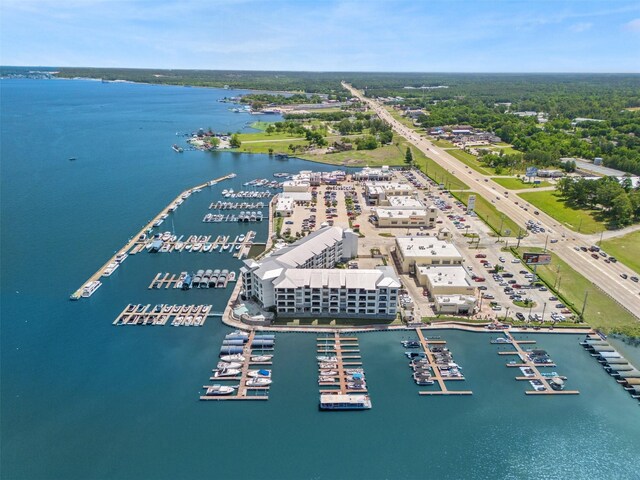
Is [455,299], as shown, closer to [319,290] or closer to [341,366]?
[319,290]

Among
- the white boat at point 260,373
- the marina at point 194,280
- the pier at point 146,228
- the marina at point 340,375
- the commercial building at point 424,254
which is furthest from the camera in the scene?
the commercial building at point 424,254

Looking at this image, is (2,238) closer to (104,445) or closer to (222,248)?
(222,248)

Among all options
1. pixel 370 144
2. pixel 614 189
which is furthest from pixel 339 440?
pixel 370 144

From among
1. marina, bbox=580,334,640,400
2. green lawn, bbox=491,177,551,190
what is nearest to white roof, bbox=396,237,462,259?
marina, bbox=580,334,640,400

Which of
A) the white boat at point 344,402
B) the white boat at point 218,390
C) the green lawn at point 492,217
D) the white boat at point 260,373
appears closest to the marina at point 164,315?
the white boat at point 260,373

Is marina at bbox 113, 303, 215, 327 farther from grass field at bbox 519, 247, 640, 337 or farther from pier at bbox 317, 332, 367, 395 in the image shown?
grass field at bbox 519, 247, 640, 337

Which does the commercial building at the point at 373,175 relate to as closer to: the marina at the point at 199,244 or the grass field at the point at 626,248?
the marina at the point at 199,244
